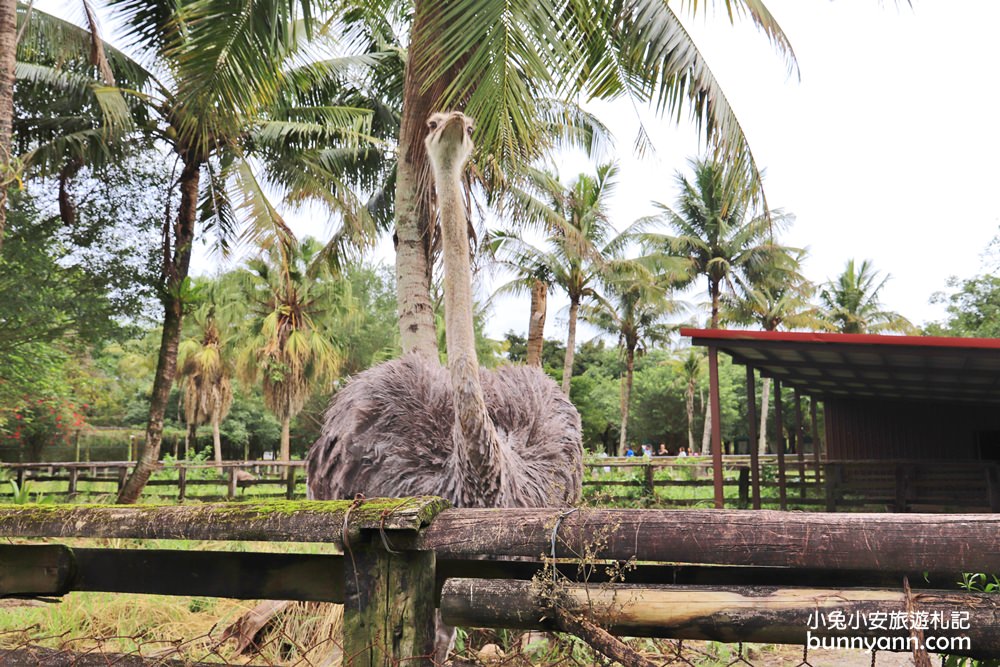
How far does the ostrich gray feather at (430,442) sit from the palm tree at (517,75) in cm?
152

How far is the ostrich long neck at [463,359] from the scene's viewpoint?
4359 millimetres

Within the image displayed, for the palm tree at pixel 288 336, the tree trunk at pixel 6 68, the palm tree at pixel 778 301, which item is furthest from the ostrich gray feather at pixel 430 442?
the palm tree at pixel 778 301

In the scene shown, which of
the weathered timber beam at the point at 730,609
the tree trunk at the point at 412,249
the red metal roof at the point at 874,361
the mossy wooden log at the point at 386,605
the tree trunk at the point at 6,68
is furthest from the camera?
the red metal roof at the point at 874,361

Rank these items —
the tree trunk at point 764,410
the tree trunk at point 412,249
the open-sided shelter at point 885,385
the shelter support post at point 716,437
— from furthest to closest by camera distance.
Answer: the tree trunk at point 764,410, the shelter support post at point 716,437, the open-sided shelter at point 885,385, the tree trunk at point 412,249

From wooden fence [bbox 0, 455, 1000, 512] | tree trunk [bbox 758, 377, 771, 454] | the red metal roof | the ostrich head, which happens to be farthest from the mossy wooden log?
tree trunk [bbox 758, 377, 771, 454]

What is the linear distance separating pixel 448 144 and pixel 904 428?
1472cm

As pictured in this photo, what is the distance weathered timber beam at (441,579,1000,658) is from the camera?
1.68 m

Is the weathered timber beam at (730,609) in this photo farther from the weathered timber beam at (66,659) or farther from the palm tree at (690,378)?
the palm tree at (690,378)

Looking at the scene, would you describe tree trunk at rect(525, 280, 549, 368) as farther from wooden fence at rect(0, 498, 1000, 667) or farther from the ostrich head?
wooden fence at rect(0, 498, 1000, 667)

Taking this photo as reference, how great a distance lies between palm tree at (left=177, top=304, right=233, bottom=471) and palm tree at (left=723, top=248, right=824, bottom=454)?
795 inches

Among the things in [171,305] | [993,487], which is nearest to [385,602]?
[993,487]

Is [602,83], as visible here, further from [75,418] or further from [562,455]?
[75,418]

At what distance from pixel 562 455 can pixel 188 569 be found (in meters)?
3.42

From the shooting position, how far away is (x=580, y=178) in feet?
86.4
